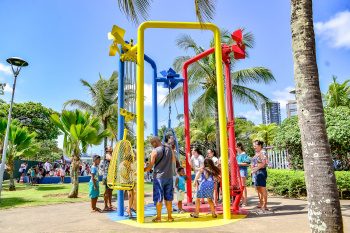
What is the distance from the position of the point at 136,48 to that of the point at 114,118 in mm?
14954

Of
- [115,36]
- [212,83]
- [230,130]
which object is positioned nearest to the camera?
[115,36]

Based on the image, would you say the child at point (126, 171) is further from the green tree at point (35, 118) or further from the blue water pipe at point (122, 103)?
the green tree at point (35, 118)

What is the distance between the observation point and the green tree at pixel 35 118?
3364 centimetres

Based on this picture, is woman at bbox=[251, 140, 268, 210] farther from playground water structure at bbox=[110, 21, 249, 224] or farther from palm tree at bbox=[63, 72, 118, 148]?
palm tree at bbox=[63, 72, 118, 148]

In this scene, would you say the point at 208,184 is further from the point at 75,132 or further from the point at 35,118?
the point at 35,118

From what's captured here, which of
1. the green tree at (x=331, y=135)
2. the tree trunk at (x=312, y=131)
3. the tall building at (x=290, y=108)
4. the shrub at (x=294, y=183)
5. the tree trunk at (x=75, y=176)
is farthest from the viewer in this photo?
the tall building at (x=290, y=108)

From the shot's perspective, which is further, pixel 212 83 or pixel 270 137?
pixel 270 137

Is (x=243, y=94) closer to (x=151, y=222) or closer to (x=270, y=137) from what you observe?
(x=151, y=222)

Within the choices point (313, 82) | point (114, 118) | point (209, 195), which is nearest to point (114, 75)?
point (114, 118)

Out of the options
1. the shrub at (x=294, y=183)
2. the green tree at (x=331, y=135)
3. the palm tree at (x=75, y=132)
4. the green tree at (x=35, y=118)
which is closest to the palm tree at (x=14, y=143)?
the palm tree at (x=75, y=132)

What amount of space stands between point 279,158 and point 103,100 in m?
13.5

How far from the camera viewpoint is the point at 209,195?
20.1 feet

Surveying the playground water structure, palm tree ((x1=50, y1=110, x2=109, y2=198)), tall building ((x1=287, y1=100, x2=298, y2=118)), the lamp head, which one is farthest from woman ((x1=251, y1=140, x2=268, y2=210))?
tall building ((x1=287, y1=100, x2=298, y2=118))

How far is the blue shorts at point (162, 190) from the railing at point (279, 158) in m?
9.97
